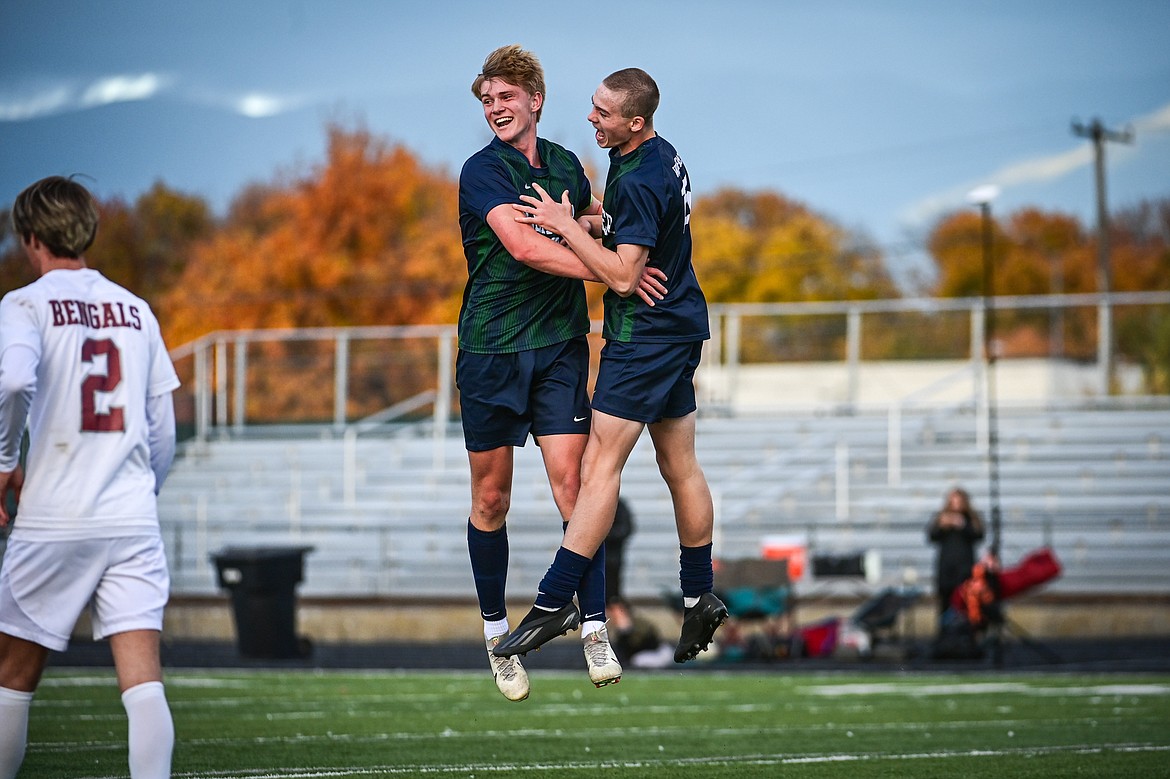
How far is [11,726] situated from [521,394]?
7.35 feet

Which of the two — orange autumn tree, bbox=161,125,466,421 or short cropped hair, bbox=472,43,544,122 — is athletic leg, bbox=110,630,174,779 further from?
orange autumn tree, bbox=161,125,466,421

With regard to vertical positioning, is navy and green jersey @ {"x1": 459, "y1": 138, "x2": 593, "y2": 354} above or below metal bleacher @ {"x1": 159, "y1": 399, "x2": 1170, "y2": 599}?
above

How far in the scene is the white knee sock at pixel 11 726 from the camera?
15.9 feet

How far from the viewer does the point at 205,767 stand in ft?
23.9

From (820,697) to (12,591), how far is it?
25.9 ft

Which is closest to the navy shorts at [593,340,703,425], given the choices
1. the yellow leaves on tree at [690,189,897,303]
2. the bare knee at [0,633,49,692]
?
the bare knee at [0,633,49,692]

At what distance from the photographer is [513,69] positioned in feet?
19.6

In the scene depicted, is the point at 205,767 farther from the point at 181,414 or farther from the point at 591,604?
the point at 181,414

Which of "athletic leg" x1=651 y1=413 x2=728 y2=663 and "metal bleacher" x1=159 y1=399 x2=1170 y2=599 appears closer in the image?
"athletic leg" x1=651 y1=413 x2=728 y2=663

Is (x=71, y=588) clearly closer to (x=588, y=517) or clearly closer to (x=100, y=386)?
(x=100, y=386)

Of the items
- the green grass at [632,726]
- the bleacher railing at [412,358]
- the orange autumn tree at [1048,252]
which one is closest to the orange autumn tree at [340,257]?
the bleacher railing at [412,358]

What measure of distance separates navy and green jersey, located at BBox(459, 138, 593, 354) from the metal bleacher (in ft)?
37.2

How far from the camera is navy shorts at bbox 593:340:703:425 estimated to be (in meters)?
5.98

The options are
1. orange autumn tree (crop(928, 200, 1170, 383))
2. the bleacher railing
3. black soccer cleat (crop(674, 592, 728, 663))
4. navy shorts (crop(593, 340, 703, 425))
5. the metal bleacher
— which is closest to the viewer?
navy shorts (crop(593, 340, 703, 425))
